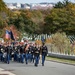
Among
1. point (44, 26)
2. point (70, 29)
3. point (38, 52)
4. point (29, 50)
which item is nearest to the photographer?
point (38, 52)

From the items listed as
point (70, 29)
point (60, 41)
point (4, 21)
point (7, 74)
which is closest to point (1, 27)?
point (4, 21)

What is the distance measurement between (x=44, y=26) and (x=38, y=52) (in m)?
51.0

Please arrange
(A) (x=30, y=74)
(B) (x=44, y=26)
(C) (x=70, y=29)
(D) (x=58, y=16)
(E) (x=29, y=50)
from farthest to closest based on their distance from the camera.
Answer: (B) (x=44, y=26) < (D) (x=58, y=16) < (C) (x=70, y=29) < (E) (x=29, y=50) < (A) (x=30, y=74)

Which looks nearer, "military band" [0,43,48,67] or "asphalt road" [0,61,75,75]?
"asphalt road" [0,61,75,75]

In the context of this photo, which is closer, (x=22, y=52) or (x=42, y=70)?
(x=42, y=70)

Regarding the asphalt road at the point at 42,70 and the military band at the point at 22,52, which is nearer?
the asphalt road at the point at 42,70

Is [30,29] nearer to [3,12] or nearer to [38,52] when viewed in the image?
[3,12]

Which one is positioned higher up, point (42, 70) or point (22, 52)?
point (42, 70)

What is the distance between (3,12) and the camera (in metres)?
79.6

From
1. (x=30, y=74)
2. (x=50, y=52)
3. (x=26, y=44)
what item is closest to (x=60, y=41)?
(x=50, y=52)

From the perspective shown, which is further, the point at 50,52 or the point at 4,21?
the point at 4,21

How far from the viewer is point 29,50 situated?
30.1 meters

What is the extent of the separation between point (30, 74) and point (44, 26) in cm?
5654

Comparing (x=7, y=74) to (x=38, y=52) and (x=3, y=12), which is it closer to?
(x=38, y=52)
